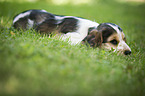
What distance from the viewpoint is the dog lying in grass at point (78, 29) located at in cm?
292

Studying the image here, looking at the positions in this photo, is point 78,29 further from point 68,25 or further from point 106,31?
point 106,31

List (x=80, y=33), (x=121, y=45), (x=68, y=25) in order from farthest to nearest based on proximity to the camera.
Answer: (x=68, y=25) < (x=80, y=33) < (x=121, y=45)

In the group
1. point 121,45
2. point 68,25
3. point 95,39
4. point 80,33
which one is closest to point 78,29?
point 80,33

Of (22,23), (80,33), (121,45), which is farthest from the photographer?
(22,23)

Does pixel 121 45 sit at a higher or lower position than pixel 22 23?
lower

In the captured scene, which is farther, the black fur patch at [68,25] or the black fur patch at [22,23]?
the black fur patch at [22,23]

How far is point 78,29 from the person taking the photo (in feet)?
11.1

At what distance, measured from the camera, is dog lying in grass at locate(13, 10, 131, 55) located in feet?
9.57

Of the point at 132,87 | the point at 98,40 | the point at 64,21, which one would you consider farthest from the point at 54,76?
the point at 64,21

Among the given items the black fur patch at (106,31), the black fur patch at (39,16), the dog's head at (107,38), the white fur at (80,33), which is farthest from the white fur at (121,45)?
the black fur patch at (39,16)

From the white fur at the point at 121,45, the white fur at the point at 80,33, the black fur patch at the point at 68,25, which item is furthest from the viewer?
the black fur patch at the point at 68,25

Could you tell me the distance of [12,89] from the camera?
3.48 ft

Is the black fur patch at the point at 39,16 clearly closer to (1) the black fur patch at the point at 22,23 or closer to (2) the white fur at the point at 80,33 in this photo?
(1) the black fur patch at the point at 22,23

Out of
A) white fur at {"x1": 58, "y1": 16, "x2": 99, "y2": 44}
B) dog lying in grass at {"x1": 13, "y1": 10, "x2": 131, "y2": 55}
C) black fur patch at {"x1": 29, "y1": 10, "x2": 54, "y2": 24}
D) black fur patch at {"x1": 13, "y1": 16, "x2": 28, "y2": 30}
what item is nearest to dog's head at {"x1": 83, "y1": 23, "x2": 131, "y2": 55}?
dog lying in grass at {"x1": 13, "y1": 10, "x2": 131, "y2": 55}
